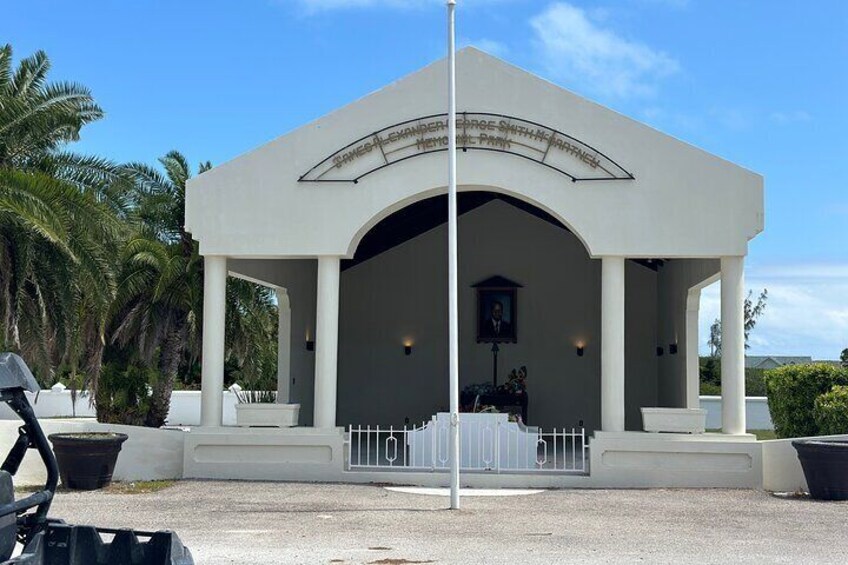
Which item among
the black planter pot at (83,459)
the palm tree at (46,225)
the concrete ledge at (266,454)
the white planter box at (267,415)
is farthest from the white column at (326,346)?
the palm tree at (46,225)

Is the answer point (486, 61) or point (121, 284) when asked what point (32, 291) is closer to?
point (121, 284)

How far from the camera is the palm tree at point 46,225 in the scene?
53.0 feet

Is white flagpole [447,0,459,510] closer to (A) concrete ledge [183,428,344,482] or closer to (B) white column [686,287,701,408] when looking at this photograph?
(A) concrete ledge [183,428,344,482]

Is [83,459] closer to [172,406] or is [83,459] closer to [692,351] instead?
[692,351]

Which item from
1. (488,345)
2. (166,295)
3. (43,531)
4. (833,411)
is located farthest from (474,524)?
(166,295)

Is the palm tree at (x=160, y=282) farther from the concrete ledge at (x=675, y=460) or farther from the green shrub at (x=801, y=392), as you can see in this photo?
the green shrub at (x=801, y=392)

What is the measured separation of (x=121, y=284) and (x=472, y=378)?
27.5 feet

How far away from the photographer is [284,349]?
21.9 m

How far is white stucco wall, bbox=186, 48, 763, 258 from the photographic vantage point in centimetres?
1562

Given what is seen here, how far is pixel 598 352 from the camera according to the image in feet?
75.7

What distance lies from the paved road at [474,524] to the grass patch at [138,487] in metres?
0.30

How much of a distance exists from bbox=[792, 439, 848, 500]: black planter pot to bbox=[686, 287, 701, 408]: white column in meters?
6.58

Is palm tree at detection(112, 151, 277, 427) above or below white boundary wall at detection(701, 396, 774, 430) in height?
above

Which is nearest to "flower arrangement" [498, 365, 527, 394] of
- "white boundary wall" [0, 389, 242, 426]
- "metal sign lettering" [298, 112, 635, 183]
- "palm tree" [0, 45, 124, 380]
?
"metal sign lettering" [298, 112, 635, 183]
